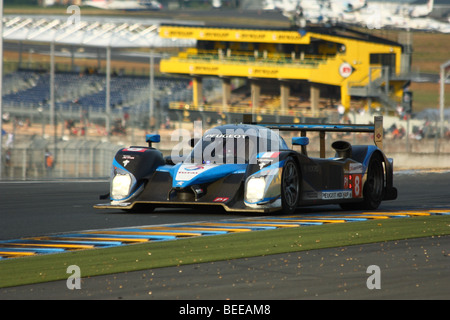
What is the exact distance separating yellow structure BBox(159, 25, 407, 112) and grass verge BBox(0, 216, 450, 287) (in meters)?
49.4

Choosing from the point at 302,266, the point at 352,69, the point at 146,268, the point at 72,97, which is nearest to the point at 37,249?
the point at 146,268

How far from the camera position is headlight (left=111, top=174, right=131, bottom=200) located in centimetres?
1323

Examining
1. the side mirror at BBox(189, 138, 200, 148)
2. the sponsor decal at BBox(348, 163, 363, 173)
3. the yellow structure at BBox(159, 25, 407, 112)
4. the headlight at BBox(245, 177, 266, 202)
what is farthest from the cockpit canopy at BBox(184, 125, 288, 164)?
the yellow structure at BBox(159, 25, 407, 112)

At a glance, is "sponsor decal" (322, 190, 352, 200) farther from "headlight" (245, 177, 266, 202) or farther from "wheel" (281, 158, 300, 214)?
"headlight" (245, 177, 266, 202)

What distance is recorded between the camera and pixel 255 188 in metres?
12.6

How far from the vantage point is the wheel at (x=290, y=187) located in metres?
13.1

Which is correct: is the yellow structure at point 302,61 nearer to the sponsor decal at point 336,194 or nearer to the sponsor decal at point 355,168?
the sponsor decal at point 355,168

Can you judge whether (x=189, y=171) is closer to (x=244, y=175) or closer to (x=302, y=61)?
(x=244, y=175)

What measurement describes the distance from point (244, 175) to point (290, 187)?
82 cm

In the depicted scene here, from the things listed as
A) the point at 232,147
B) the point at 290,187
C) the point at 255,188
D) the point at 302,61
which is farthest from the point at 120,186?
the point at 302,61

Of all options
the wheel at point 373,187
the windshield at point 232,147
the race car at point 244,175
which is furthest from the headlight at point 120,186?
the wheel at point 373,187

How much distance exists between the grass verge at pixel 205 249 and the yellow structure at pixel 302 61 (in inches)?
1947
